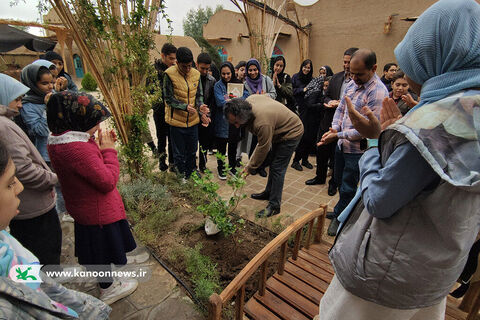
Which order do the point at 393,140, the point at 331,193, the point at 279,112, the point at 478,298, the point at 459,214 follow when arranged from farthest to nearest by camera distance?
1. the point at 331,193
2. the point at 279,112
3. the point at 478,298
4. the point at 393,140
5. the point at 459,214

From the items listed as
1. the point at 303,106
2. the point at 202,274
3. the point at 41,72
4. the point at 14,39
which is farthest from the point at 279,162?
the point at 14,39

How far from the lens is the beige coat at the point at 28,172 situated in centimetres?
152

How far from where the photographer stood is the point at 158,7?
3088 mm

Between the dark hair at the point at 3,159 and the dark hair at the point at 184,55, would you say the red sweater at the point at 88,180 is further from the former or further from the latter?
the dark hair at the point at 184,55

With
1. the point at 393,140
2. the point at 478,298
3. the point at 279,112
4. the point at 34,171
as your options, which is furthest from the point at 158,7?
the point at 478,298

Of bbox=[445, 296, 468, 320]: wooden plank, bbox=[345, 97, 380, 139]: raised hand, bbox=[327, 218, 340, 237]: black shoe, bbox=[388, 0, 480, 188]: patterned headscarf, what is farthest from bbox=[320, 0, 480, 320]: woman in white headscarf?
bbox=[327, 218, 340, 237]: black shoe

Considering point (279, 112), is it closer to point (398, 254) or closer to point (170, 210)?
point (170, 210)

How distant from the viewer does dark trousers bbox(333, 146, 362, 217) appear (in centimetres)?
270

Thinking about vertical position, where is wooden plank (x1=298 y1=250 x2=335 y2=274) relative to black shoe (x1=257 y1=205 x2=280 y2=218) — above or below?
above

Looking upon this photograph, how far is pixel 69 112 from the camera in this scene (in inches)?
60.3

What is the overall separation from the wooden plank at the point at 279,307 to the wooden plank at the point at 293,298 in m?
0.03

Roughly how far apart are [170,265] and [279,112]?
2030 mm

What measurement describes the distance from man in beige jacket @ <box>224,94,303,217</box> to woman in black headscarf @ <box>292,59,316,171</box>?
1713 millimetres

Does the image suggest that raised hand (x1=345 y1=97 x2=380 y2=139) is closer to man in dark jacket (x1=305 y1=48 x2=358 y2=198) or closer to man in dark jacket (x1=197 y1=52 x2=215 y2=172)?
man in dark jacket (x1=305 y1=48 x2=358 y2=198)
